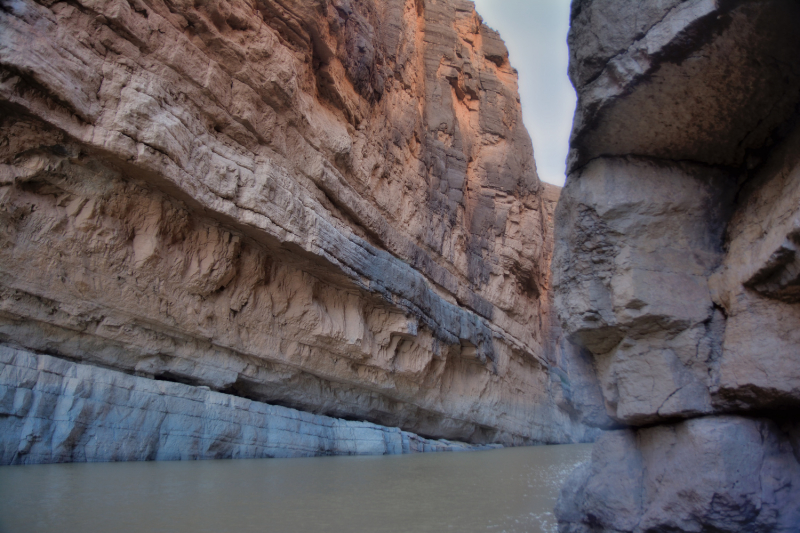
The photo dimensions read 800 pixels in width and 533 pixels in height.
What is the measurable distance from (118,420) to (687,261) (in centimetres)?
732

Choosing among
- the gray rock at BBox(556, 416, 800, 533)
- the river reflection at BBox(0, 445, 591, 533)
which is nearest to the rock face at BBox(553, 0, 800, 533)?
the gray rock at BBox(556, 416, 800, 533)

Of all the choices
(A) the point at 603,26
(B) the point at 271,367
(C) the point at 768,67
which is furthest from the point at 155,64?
(C) the point at 768,67

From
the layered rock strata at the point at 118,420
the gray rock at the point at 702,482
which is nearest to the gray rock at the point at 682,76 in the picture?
the gray rock at the point at 702,482

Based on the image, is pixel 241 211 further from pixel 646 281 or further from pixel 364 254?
pixel 646 281

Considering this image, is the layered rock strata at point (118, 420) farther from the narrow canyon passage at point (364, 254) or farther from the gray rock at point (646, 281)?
the gray rock at point (646, 281)

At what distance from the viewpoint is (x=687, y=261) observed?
340 centimetres

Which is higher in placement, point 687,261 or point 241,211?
point 241,211

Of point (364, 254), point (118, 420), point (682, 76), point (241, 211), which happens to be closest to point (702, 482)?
point (682, 76)

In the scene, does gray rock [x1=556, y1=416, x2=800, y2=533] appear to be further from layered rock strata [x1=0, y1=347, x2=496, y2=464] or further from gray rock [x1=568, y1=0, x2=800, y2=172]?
layered rock strata [x1=0, y1=347, x2=496, y2=464]

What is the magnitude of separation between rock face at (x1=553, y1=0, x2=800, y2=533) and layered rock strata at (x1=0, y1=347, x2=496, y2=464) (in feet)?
19.7

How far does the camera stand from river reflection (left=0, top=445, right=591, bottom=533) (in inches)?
130

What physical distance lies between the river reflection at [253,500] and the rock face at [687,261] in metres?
1.16

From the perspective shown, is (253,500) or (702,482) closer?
(702,482)

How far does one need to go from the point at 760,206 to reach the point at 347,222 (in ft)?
33.3
